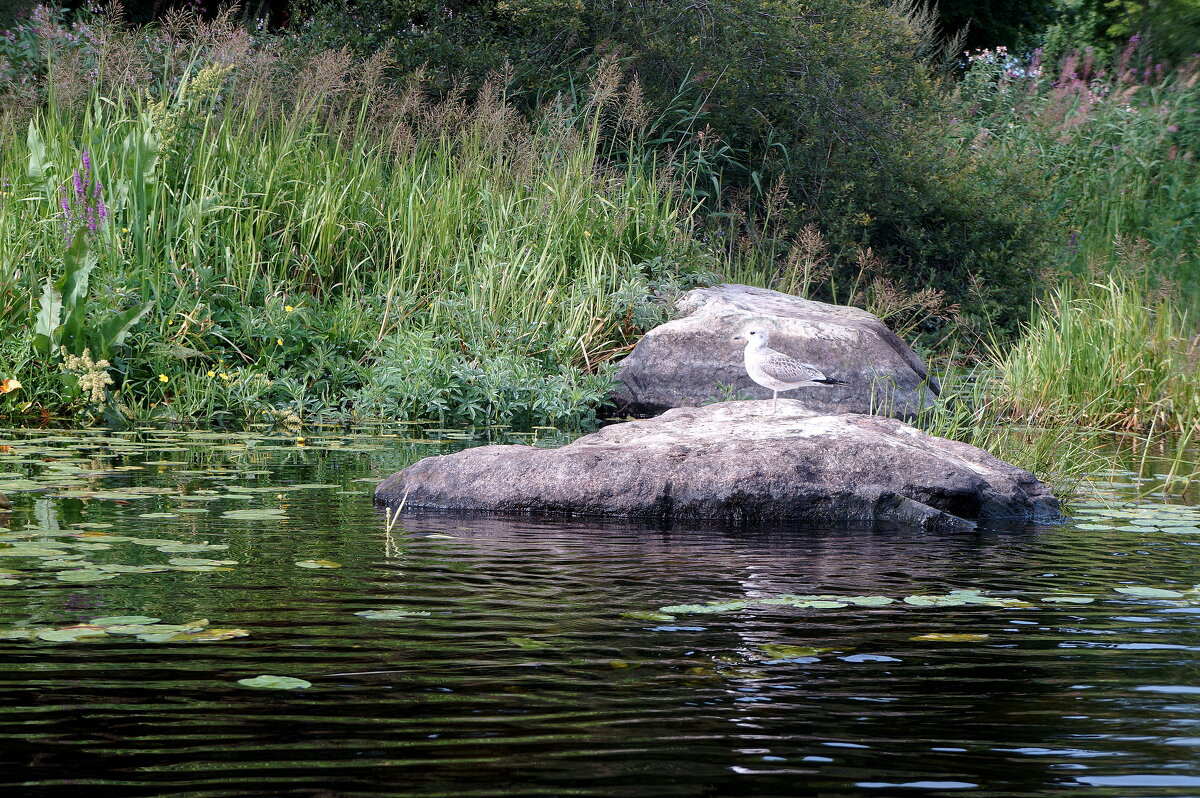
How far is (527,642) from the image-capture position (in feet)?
10.8

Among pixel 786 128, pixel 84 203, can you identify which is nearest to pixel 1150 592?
pixel 84 203

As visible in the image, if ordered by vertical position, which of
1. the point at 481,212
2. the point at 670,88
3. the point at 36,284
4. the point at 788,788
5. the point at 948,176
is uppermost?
the point at 670,88

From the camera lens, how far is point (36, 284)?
8.54 metres

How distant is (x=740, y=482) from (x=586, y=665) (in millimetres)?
2682

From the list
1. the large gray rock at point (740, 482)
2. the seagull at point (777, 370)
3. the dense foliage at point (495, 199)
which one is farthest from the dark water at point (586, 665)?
the dense foliage at point (495, 199)

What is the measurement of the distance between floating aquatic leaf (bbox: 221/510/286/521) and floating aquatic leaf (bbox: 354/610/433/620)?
1589mm

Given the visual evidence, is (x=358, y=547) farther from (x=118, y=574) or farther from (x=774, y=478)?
(x=774, y=478)

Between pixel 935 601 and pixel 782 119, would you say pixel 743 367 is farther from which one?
pixel 935 601

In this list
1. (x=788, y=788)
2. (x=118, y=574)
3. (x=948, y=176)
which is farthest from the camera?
(x=948, y=176)

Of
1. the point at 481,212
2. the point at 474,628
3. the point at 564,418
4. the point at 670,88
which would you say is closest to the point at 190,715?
the point at 474,628

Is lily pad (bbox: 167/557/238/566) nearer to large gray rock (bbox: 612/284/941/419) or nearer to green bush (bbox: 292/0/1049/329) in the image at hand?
large gray rock (bbox: 612/284/941/419)

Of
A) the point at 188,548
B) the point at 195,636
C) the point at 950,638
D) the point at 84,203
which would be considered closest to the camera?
the point at 195,636

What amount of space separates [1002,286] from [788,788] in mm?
11623

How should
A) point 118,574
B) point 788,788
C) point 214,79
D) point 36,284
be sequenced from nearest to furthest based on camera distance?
1. point 788,788
2. point 118,574
3. point 36,284
4. point 214,79
